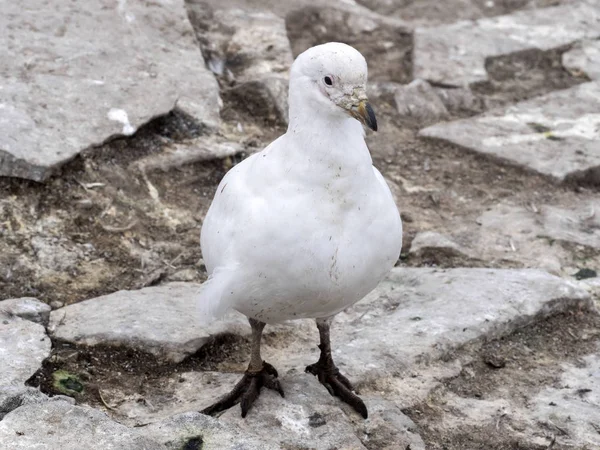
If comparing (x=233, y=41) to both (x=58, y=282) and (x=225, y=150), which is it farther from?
(x=58, y=282)

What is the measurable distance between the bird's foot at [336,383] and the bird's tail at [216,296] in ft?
1.77

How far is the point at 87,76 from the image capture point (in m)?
5.14

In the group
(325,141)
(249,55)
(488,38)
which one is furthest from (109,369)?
(488,38)

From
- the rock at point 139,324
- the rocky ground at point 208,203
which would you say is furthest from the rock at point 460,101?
the rock at point 139,324

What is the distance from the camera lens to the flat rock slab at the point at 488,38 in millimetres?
6531

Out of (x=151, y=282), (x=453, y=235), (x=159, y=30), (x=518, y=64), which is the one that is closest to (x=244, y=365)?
(x=151, y=282)

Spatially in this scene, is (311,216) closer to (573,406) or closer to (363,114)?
(363,114)

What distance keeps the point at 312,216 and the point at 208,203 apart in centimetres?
182

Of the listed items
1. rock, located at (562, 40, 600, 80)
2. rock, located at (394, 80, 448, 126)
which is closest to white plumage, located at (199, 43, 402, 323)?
rock, located at (394, 80, 448, 126)

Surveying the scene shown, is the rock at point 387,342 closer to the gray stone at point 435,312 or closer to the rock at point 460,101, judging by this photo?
the gray stone at point 435,312

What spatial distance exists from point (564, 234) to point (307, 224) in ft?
7.10

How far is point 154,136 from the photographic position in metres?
5.09

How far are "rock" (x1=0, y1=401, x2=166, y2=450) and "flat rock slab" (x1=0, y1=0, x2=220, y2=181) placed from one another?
1638 millimetres

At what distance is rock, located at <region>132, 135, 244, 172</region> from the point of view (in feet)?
16.1
